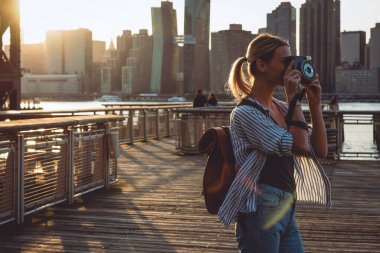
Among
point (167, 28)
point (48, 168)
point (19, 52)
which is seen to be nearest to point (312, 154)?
point (48, 168)

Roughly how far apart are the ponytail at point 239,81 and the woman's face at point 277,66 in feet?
0.44

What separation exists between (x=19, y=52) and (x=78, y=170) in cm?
1113

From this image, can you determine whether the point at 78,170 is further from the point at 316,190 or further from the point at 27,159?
the point at 316,190

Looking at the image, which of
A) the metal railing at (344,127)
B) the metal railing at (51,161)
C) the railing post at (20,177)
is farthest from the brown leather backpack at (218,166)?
the metal railing at (344,127)

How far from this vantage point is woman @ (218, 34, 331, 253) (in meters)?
2.12

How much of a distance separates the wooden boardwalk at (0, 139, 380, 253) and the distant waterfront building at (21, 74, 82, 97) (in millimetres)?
148846

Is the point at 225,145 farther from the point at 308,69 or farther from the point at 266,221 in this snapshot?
the point at 308,69

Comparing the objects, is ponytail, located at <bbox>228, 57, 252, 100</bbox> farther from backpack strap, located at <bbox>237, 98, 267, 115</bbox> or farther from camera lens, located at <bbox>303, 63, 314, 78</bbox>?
camera lens, located at <bbox>303, 63, 314, 78</bbox>

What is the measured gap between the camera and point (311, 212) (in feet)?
20.7

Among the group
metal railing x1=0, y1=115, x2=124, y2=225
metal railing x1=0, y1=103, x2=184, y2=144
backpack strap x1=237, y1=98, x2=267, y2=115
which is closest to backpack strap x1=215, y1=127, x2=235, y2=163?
backpack strap x1=237, y1=98, x2=267, y2=115

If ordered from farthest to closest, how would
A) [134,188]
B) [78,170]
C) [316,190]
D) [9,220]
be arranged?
[134,188], [78,170], [9,220], [316,190]

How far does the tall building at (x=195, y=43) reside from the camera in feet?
427

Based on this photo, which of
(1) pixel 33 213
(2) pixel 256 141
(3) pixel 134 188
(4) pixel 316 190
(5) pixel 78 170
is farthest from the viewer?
(3) pixel 134 188

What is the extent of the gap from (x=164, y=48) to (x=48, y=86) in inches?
1503
